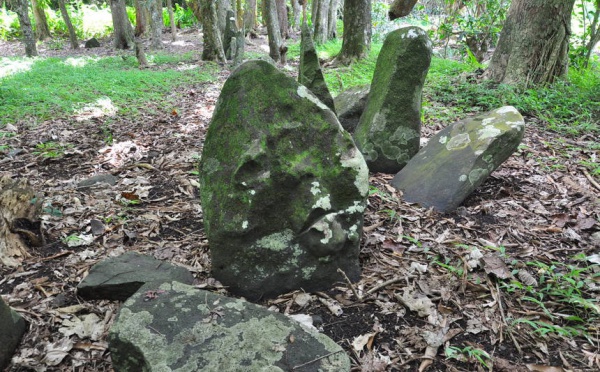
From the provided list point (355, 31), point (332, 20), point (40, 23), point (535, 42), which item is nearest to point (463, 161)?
point (535, 42)

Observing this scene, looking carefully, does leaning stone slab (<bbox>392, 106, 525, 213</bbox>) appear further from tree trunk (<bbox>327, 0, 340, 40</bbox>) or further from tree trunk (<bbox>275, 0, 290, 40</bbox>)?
tree trunk (<bbox>275, 0, 290, 40</bbox>)

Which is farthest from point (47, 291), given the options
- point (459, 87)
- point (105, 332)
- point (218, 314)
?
point (459, 87)

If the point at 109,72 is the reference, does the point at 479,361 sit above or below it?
below

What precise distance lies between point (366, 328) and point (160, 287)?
1.33 m

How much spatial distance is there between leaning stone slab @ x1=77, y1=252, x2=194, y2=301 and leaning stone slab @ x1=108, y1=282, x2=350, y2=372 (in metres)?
0.44

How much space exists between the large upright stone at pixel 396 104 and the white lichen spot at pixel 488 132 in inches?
32.9

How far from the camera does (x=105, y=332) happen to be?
2686 mm

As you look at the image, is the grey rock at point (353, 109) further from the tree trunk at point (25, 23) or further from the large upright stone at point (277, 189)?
the tree trunk at point (25, 23)

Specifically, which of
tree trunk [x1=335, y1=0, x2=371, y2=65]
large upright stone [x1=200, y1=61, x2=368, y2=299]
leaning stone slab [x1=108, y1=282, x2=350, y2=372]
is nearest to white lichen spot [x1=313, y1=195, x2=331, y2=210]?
large upright stone [x1=200, y1=61, x2=368, y2=299]

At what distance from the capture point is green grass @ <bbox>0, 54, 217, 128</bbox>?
7359mm

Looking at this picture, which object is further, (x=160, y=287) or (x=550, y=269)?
(x=550, y=269)

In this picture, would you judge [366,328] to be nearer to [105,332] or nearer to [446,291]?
[446,291]

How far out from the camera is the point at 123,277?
294cm

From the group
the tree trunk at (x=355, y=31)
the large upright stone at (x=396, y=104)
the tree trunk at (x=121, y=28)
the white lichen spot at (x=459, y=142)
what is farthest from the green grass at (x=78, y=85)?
the white lichen spot at (x=459, y=142)
